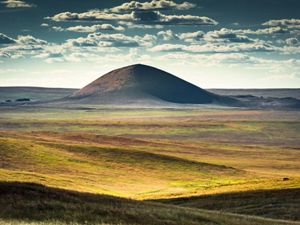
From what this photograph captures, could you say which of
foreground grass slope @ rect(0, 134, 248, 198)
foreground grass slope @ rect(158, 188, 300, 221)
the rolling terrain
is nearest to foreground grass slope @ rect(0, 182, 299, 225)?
the rolling terrain

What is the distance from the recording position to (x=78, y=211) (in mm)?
31234

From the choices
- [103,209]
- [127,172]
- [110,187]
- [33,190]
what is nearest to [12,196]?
[33,190]

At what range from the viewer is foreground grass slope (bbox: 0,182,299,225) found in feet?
95.9

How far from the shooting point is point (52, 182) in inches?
2852

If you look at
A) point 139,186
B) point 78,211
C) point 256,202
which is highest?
point 78,211

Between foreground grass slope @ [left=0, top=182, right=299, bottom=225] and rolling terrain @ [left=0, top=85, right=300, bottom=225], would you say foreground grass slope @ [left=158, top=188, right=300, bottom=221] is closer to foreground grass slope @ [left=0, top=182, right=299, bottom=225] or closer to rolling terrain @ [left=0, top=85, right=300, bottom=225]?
rolling terrain @ [left=0, top=85, right=300, bottom=225]

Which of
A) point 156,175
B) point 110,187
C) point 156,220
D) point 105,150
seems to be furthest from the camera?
point 105,150

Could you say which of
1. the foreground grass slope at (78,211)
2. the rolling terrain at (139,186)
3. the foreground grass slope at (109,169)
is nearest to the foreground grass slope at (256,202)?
the rolling terrain at (139,186)

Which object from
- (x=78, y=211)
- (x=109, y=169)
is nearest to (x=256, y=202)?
(x=78, y=211)

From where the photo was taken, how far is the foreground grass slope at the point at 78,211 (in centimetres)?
2922

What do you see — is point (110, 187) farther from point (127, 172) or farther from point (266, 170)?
point (266, 170)

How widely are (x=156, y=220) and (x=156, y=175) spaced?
6893 cm

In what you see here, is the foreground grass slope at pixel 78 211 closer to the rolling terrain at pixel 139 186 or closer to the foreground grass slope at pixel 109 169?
the rolling terrain at pixel 139 186

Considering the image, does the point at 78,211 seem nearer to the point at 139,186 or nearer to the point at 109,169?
the point at 139,186
